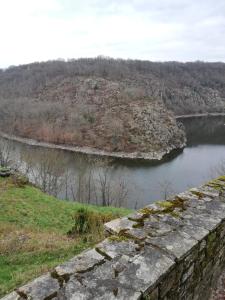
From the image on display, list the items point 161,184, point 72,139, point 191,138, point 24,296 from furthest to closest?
point 191,138 → point 72,139 → point 161,184 → point 24,296

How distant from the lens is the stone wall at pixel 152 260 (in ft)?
8.28

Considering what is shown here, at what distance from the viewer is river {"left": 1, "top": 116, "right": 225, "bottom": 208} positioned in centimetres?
3125

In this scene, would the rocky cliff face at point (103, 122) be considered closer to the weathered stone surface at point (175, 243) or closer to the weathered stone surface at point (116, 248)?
the weathered stone surface at point (175, 243)

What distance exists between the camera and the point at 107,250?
3.07m

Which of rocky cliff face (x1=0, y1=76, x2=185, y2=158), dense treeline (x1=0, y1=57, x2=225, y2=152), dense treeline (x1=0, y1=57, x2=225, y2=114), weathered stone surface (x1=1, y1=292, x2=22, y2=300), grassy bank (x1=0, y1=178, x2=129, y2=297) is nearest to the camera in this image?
weathered stone surface (x1=1, y1=292, x2=22, y2=300)

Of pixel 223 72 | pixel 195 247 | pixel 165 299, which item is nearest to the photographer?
pixel 165 299

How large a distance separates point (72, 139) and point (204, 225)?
182ft

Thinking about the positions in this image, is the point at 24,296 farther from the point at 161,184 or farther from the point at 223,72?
the point at 223,72

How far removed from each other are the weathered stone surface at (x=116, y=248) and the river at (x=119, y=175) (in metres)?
26.4

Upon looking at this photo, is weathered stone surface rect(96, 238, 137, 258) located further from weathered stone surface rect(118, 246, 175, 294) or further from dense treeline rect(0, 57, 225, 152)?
dense treeline rect(0, 57, 225, 152)

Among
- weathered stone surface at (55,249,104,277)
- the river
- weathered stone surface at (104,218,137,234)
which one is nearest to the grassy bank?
weathered stone surface at (104,218,137,234)

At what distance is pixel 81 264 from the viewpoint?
2.85 metres

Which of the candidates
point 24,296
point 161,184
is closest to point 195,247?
point 24,296

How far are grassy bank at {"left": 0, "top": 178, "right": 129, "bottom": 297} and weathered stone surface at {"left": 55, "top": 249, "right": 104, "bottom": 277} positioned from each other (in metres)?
2.69
